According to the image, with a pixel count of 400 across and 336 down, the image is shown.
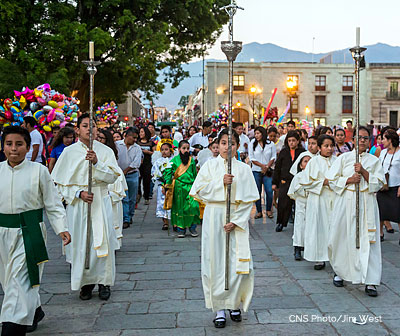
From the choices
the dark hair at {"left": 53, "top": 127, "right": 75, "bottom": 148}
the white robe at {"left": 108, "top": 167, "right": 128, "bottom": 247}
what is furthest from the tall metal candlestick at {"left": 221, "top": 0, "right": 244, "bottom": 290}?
the dark hair at {"left": 53, "top": 127, "right": 75, "bottom": 148}

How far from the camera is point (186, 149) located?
30.3 ft

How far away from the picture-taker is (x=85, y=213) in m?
5.54

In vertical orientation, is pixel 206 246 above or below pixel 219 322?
above

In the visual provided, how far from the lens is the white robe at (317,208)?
22.2 ft

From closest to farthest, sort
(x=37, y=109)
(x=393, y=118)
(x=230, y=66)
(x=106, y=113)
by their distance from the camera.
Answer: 1. (x=230, y=66)
2. (x=37, y=109)
3. (x=106, y=113)
4. (x=393, y=118)

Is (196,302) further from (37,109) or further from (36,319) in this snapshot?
(37,109)

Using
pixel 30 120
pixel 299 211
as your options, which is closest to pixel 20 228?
pixel 299 211

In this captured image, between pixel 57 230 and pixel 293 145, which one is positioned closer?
pixel 57 230

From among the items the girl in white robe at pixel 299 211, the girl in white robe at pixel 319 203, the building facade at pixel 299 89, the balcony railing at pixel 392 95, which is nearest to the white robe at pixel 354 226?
the girl in white robe at pixel 319 203

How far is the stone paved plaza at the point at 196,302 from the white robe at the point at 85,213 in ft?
0.99

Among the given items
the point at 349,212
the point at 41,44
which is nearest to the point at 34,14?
the point at 41,44

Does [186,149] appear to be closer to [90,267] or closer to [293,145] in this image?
[293,145]

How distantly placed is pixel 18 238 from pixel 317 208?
410 cm

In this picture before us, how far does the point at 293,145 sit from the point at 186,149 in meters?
1.91
